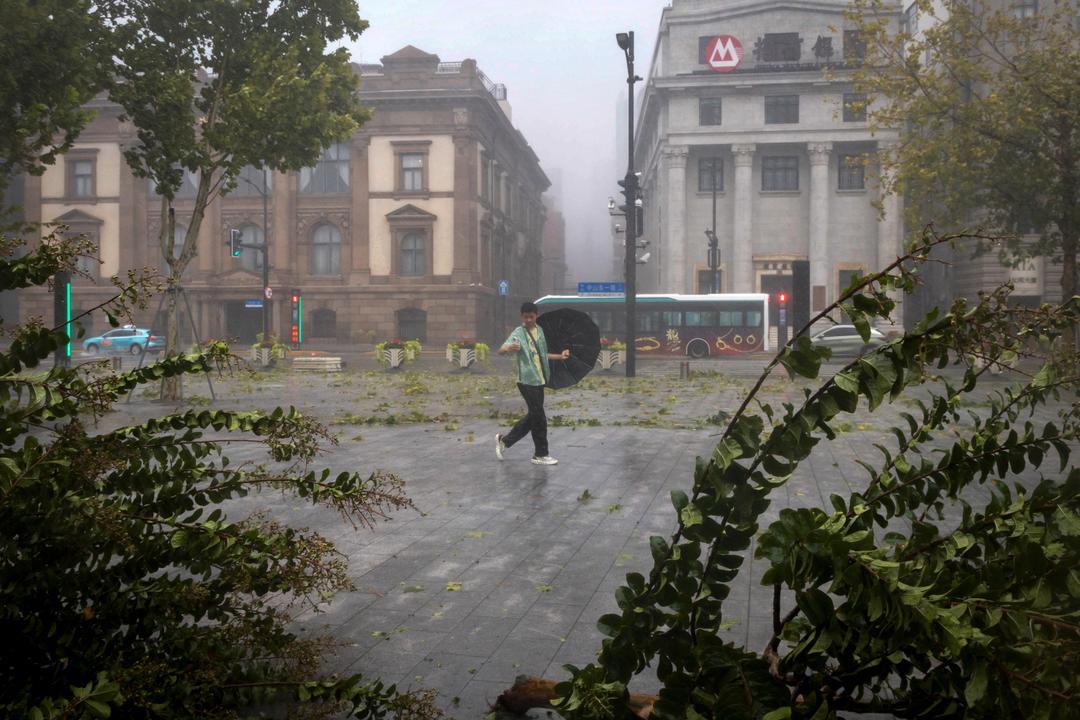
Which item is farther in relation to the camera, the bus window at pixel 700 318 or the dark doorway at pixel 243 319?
the dark doorway at pixel 243 319

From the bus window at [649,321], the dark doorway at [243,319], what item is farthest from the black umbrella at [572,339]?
the dark doorway at [243,319]

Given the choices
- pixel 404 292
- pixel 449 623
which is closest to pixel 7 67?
pixel 449 623

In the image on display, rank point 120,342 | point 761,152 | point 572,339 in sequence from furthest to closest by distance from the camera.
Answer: point 761,152, point 120,342, point 572,339

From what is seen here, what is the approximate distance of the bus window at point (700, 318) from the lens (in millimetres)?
39562

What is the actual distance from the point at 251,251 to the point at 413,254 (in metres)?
8.76

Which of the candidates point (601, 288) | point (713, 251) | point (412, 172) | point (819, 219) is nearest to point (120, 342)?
point (412, 172)

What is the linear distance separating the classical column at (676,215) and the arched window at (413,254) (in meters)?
14.9

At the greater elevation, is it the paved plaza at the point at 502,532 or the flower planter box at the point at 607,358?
the flower planter box at the point at 607,358

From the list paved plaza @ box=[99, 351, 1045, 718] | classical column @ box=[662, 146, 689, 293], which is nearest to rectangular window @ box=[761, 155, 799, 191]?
classical column @ box=[662, 146, 689, 293]

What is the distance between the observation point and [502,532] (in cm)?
682

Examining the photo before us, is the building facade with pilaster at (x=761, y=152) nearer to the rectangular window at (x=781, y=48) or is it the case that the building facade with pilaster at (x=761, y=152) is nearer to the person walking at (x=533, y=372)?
the rectangular window at (x=781, y=48)

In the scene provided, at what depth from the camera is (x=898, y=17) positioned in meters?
50.8

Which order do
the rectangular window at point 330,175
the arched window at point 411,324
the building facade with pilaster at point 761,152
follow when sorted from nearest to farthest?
the arched window at point 411,324 → the rectangular window at point 330,175 → the building facade with pilaster at point 761,152

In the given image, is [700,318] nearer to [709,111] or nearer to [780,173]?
[780,173]
